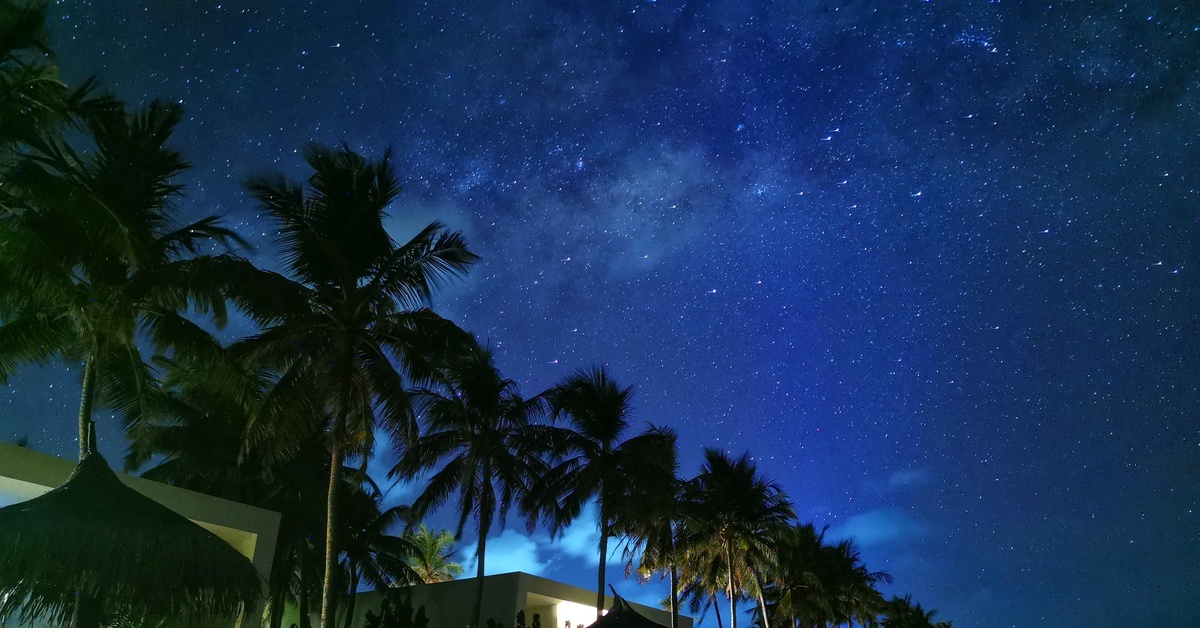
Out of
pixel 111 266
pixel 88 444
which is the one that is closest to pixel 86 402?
pixel 111 266

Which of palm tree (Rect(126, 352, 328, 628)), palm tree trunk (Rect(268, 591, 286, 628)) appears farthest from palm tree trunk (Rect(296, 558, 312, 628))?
palm tree trunk (Rect(268, 591, 286, 628))

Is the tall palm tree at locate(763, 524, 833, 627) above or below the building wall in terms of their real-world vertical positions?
above

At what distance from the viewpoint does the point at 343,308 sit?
15.2 metres

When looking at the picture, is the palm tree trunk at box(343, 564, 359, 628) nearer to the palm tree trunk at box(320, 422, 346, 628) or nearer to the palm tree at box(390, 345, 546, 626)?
Result: the palm tree at box(390, 345, 546, 626)

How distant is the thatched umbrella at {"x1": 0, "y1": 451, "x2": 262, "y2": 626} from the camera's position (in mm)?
7078

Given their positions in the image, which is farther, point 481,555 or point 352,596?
point 352,596

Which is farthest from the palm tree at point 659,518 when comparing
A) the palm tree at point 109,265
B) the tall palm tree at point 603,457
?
the palm tree at point 109,265

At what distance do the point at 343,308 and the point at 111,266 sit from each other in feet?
12.2

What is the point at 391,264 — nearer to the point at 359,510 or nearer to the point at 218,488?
the point at 218,488

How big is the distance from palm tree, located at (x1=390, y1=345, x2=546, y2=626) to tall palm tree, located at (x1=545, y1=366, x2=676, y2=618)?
1.38m

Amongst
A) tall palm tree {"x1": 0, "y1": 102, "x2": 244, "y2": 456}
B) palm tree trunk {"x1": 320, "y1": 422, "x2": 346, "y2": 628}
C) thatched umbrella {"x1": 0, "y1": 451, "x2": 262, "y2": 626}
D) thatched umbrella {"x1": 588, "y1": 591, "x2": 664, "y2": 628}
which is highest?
tall palm tree {"x1": 0, "y1": 102, "x2": 244, "y2": 456}

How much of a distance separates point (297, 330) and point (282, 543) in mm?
13454

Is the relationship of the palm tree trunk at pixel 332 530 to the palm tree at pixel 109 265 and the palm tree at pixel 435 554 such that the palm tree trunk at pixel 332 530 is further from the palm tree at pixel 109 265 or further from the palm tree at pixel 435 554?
the palm tree at pixel 435 554

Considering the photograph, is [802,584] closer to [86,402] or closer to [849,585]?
[849,585]
